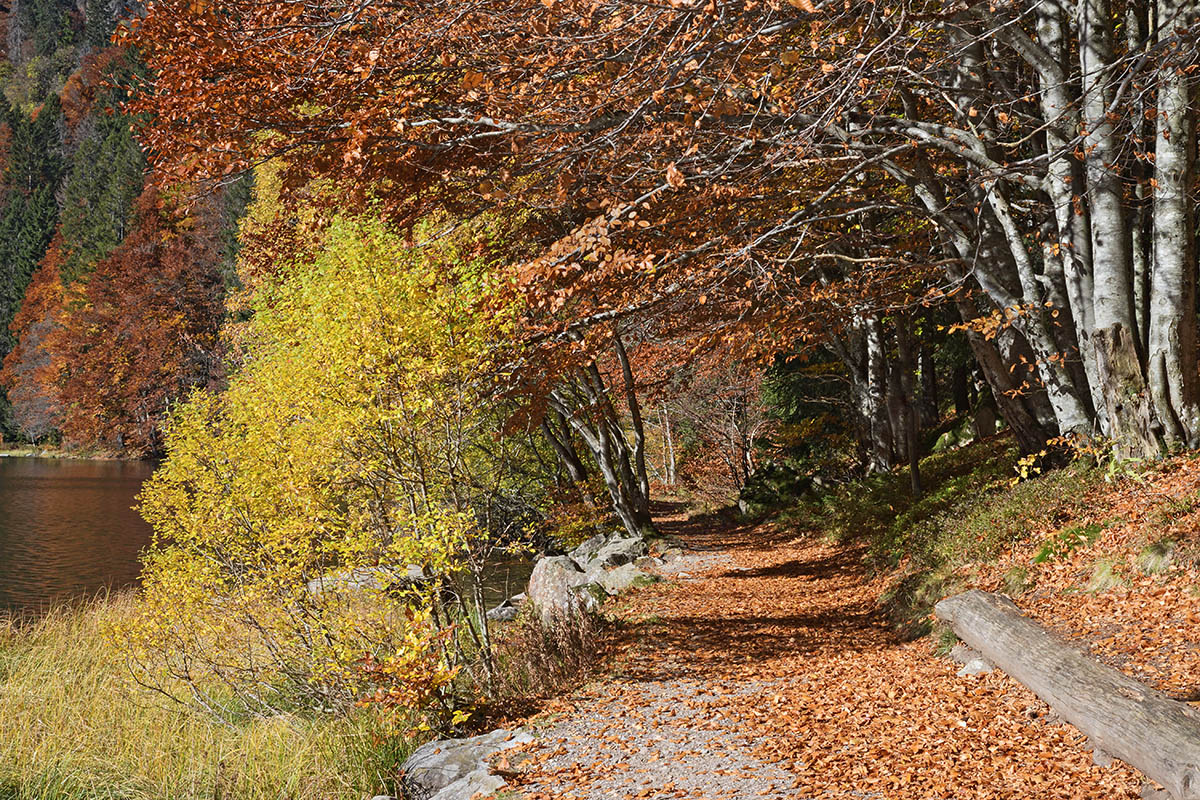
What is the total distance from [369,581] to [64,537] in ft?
55.5

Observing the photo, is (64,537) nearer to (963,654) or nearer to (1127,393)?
(963,654)

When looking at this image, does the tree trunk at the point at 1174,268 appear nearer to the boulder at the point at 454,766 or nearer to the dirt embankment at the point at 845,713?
the dirt embankment at the point at 845,713

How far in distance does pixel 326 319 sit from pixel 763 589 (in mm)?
6101

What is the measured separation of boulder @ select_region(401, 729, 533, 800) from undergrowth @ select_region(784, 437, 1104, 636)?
381cm

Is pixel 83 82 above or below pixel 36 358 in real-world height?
above

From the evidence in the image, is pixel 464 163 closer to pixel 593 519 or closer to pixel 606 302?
pixel 606 302

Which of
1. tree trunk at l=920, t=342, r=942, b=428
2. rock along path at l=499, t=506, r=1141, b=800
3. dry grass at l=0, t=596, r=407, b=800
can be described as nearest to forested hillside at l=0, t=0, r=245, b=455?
tree trunk at l=920, t=342, r=942, b=428

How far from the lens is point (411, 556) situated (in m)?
6.70

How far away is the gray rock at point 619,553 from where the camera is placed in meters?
13.5

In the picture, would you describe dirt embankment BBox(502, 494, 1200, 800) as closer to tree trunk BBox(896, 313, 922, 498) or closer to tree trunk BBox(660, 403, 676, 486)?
tree trunk BBox(896, 313, 922, 498)

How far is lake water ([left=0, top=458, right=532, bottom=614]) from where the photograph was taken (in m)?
15.6

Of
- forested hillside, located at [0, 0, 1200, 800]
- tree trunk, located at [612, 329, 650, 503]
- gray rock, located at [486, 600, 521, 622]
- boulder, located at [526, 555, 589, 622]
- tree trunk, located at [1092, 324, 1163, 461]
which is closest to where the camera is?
forested hillside, located at [0, 0, 1200, 800]

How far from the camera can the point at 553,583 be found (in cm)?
1145

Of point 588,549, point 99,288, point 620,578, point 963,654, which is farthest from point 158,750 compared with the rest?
point 99,288
